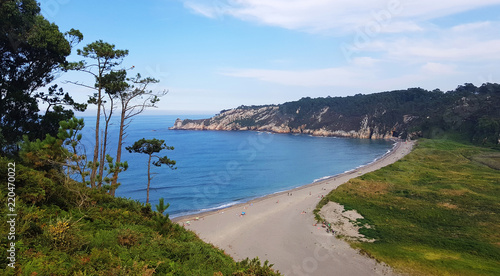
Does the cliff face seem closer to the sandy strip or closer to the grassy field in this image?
the grassy field

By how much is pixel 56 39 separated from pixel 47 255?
44.2ft

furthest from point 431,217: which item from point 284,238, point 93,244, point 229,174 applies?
point 229,174

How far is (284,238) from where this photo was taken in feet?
87.1

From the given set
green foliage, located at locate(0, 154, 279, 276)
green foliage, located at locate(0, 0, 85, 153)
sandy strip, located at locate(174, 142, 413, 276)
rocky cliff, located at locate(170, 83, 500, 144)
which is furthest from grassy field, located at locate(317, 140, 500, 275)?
rocky cliff, located at locate(170, 83, 500, 144)

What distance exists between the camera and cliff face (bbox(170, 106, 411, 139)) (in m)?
140

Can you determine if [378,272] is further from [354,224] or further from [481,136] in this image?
[481,136]

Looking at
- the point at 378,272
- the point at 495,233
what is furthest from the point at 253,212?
the point at 495,233

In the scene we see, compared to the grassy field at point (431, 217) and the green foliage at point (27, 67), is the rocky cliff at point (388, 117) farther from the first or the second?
the green foliage at point (27, 67)

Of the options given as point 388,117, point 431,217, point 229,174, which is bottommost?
point 229,174

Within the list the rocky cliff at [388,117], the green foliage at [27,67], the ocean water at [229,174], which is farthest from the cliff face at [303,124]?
the green foliage at [27,67]

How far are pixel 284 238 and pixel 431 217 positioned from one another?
16.0m

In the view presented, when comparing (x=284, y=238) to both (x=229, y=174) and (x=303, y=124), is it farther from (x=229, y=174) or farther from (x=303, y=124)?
(x=303, y=124)

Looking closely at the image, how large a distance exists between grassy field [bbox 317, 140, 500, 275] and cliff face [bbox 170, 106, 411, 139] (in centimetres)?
8847

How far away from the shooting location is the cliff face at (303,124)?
140 metres
